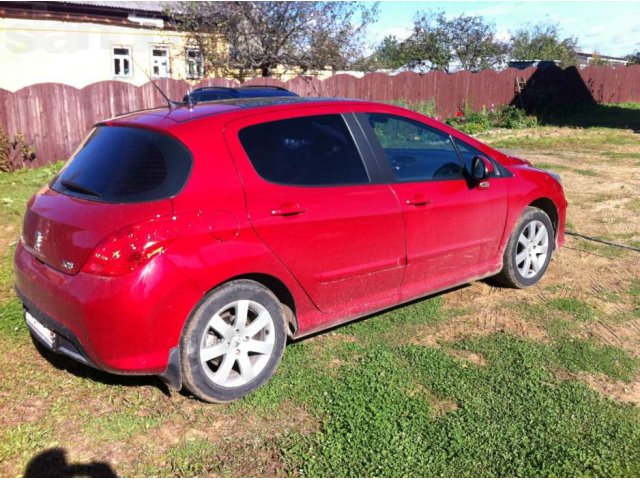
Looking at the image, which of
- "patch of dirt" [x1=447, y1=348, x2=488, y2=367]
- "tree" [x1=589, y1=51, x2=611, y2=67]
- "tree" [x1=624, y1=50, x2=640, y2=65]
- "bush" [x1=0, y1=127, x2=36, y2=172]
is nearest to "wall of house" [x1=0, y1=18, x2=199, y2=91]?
"bush" [x1=0, y1=127, x2=36, y2=172]

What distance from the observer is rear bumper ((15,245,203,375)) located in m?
2.99

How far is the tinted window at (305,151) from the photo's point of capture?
11.6ft

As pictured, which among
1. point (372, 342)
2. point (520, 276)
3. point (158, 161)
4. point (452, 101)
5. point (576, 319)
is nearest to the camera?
point (158, 161)

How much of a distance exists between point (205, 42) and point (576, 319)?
20.6 meters

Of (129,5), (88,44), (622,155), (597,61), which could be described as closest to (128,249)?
(622,155)

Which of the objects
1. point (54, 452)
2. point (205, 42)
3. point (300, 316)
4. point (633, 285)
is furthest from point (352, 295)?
point (205, 42)

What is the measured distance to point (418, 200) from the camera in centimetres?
416

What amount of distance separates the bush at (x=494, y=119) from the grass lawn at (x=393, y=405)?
54.0 feet

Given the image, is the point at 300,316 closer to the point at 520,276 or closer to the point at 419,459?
the point at 419,459

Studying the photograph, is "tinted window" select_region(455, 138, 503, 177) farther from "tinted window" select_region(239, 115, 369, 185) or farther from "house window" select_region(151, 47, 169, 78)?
"house window" select_region(151, 47, 169, 78)

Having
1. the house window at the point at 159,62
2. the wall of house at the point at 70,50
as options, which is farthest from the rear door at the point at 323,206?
the house window at the point at 159,62

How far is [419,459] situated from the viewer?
2.90 metres

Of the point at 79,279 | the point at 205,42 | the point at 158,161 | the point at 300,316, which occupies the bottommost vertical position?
the point at 300,316

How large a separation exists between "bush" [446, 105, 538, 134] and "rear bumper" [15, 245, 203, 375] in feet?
60.0
